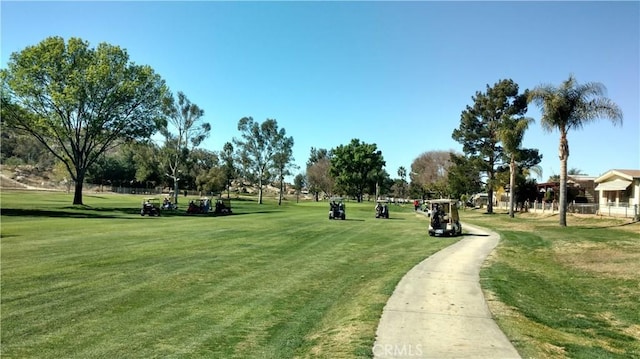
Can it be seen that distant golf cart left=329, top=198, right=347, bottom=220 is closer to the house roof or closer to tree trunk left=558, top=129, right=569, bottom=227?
tree trunk left=558, top=129, right=569, bottom=227

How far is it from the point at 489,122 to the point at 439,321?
194 feet

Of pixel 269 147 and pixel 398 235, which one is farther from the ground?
pixel 269 147

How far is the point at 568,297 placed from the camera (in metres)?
12.1

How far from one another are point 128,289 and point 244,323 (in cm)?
423

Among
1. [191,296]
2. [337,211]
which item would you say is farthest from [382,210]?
[191,296]

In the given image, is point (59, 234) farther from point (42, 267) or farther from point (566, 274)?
point (566, 274)

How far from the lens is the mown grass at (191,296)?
26.4 feet

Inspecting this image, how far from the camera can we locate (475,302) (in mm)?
10422

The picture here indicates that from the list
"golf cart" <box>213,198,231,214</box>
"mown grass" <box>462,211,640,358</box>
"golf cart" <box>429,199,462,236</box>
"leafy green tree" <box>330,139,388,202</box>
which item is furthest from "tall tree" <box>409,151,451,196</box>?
"mown grass" <box>462,211,640,358</box>

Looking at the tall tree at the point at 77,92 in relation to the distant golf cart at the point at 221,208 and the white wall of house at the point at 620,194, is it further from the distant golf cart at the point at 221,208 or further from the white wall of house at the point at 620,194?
the white wall of house at the point at 620,194

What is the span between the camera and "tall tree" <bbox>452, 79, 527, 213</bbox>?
61875 millimetres

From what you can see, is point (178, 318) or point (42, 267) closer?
point (178, 318)

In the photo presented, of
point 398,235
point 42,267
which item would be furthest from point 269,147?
point 42,267

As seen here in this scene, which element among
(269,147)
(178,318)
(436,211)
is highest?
(269,147)
